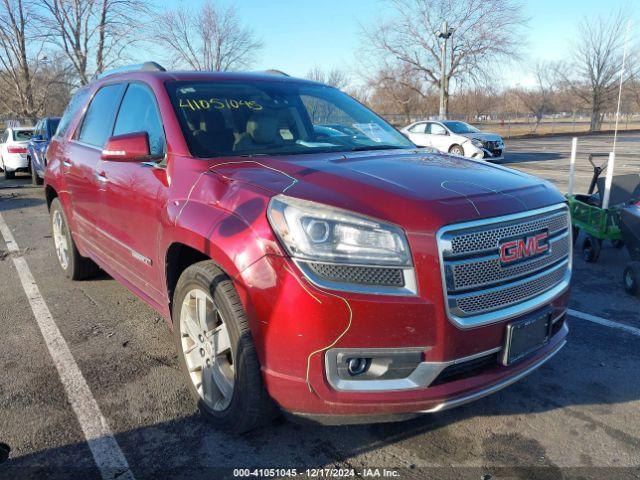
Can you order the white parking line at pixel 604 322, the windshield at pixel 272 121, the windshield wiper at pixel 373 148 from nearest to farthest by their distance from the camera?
the windshield at pixel 272 121 → the windshield wiper at pixel 373 148 → the white parking line at pixel 604 322

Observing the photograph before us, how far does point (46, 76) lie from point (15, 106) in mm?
2782

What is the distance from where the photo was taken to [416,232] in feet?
7.22

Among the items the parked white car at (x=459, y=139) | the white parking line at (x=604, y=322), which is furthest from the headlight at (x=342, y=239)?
the parked white car at (x=459, y=139)

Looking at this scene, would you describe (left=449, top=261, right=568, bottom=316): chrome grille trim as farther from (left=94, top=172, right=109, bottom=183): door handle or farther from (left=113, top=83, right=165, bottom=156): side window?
(left=94, top=172, right=109, bottom=183): door handle

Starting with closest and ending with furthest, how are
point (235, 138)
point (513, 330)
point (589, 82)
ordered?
1. point (513, 330)
2. point (235, 138)
3. point (589, 82)

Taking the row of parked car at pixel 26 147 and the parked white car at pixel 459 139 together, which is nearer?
the row of parked car at pixel 26 147

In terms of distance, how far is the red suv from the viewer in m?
2.19

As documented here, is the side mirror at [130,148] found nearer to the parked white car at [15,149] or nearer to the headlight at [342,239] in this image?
the headlight at [342,239]

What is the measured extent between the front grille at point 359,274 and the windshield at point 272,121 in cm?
119

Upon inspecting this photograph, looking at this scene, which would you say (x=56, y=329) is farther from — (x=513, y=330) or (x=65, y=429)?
(x=513, y=330)

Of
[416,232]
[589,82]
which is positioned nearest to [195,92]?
[416,232]

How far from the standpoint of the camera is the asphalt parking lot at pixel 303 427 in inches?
99.3

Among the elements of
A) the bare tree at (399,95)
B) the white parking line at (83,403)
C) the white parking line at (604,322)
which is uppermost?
the bare tree at (399,95)

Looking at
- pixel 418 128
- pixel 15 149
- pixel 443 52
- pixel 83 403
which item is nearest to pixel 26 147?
pixel 15 149
